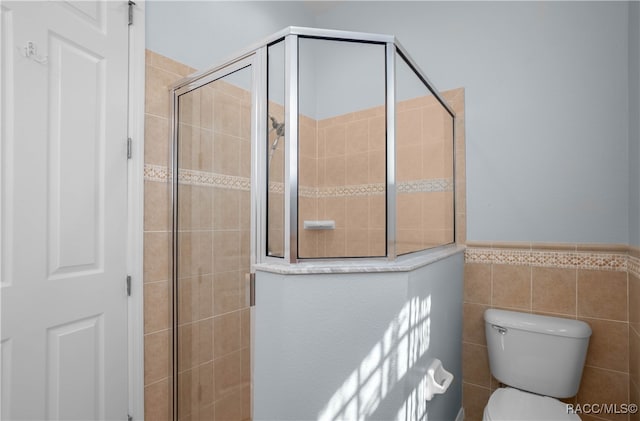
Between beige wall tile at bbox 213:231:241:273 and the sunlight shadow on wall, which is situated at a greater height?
beige wall tile at bbox 213:231:241:273

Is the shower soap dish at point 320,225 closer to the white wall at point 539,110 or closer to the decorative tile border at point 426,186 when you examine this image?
the decorative tile border at point 426,186

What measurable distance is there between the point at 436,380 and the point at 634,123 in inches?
57.1

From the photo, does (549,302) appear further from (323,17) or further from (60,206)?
(323,17)

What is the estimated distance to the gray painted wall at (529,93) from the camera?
165 centimetres

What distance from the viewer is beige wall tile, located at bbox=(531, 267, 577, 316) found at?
1751mm

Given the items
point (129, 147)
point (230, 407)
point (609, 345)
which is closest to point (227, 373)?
point (230, 407)

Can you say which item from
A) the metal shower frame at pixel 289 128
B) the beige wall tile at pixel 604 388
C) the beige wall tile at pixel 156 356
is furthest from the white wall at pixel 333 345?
the beige wall tile at pixel 604 388

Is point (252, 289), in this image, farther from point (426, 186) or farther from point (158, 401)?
point (426, 186)

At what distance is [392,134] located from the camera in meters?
1.29

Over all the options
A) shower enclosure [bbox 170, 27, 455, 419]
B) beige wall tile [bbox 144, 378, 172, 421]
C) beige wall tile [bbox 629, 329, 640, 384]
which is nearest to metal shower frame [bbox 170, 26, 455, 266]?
shower enclosure [bbox 170, 27, 455, 419]

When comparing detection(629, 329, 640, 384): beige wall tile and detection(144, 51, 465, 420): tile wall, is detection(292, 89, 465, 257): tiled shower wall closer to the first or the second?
detection(144, 51, 465, 420): tile wall

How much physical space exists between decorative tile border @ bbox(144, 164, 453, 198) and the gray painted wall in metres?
0.39

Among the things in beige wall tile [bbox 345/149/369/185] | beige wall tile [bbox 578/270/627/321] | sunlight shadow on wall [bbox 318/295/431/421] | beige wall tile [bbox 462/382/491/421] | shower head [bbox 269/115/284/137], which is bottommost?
beige wall tile [bbox 462/382/491/421]

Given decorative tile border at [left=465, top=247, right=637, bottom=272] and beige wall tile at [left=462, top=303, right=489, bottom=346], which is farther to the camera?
beige wall tile at [left=462, top=303, right=489, bottom=346]
